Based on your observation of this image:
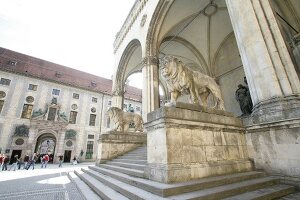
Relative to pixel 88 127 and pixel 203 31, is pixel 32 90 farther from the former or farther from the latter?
pixel 203 31

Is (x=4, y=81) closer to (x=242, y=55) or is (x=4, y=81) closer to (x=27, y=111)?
(x=27, y=111)

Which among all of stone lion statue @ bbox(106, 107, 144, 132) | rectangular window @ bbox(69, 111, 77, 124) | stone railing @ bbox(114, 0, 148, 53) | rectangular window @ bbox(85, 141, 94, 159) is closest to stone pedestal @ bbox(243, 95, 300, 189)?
stone lion statue @ bbox(106, 107, 144, 132)

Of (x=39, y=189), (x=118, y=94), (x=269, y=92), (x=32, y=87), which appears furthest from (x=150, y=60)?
(x=32, y=87)

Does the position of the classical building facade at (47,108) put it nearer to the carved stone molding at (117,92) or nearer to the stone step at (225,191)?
the carved stone molding at (117,92)

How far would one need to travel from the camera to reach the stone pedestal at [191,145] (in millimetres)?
3125

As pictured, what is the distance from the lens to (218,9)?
11.4 metres

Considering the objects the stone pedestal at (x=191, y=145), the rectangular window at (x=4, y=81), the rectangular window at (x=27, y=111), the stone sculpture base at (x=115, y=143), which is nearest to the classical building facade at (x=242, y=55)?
the stone pedestal at (x=191, y=145)

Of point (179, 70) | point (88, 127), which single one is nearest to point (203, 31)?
point (179, 70)

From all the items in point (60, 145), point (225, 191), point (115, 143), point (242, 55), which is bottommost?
point (225, 191)

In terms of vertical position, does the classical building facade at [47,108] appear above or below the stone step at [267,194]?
above

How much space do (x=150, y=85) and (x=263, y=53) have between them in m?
6.63

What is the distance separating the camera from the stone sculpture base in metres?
8.10

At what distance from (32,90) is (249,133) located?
2742 centimetres

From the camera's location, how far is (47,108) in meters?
23.7
